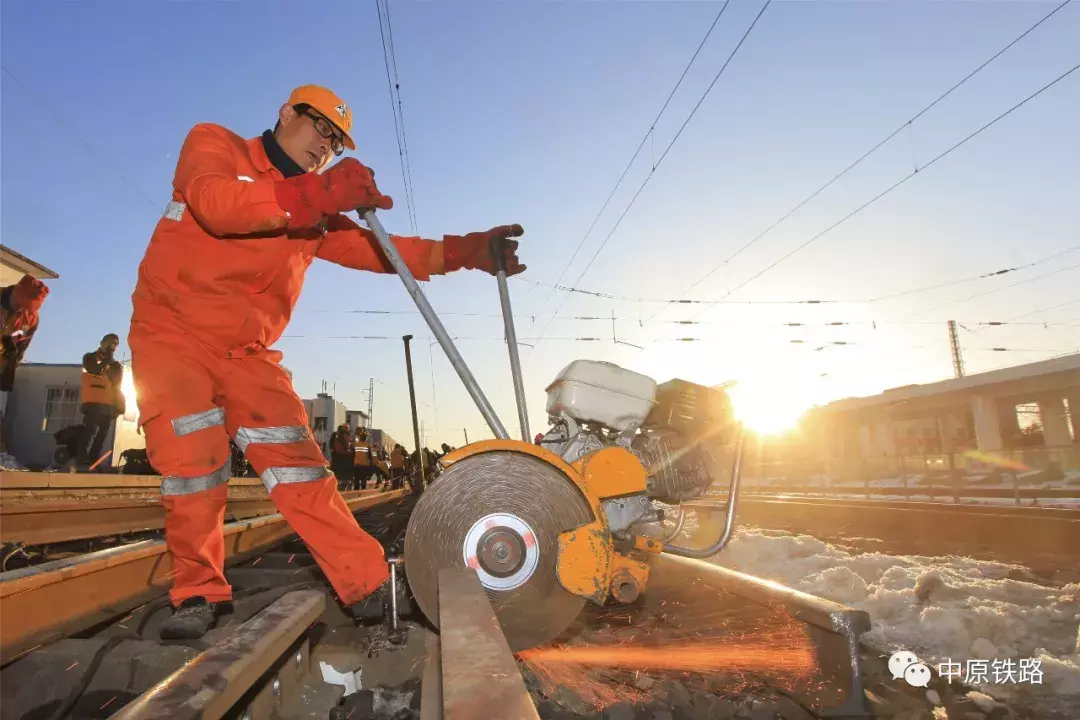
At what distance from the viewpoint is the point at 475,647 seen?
3.90 feet

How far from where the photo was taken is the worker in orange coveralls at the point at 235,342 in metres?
2.26

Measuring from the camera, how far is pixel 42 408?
69.1 ft

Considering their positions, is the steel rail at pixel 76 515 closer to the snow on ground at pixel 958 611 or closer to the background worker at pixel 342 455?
the snow on ground at pixel 958 611

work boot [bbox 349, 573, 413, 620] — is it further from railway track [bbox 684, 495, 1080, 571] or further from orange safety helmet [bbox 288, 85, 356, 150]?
railway track [bbox 684, 495, 1080, 571]

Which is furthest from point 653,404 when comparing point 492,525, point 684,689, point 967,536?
point 967,536

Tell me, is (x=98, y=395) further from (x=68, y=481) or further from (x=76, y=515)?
(x=76, y=515)

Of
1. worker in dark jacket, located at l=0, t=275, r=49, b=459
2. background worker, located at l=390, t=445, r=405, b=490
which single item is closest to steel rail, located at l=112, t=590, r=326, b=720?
worker in dark jacket, located at l=0, t=275, r=49, b=459

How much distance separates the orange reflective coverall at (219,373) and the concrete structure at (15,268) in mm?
11847

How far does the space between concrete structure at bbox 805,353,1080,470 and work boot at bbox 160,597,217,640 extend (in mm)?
23171

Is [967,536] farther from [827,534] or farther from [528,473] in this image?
[528,473]

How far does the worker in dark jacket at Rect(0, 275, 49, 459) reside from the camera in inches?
241

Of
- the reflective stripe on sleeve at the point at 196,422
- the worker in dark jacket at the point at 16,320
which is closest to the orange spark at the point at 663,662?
the reflective stripe on sleeve at the point at 196,422

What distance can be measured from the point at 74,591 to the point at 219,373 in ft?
3.11

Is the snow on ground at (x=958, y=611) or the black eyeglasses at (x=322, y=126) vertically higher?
the black eyeglasses at (x=322, y=126)
